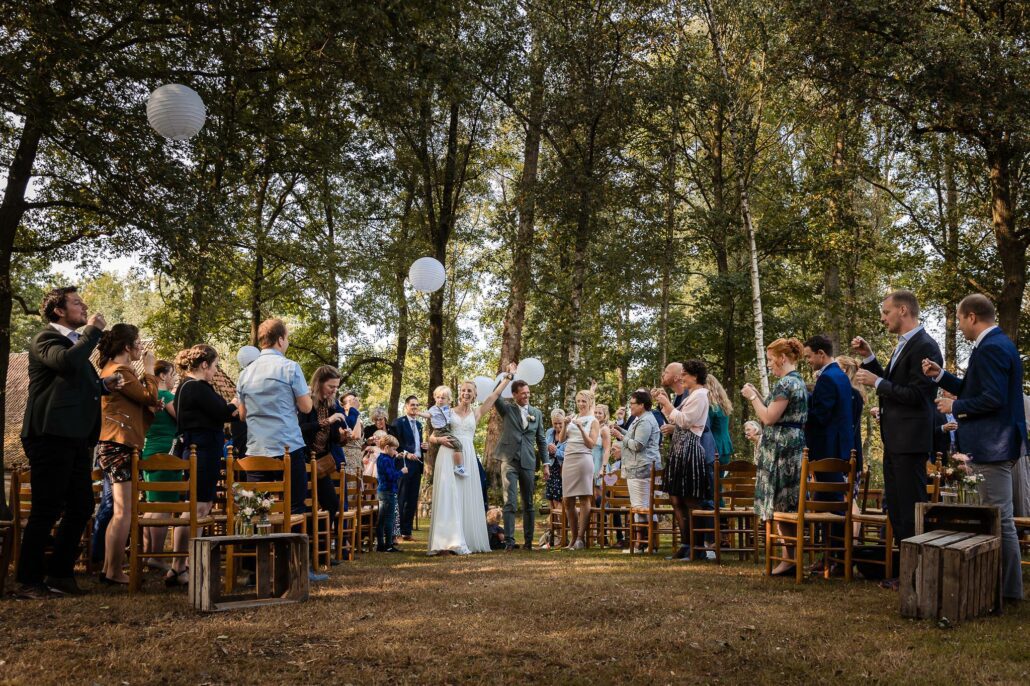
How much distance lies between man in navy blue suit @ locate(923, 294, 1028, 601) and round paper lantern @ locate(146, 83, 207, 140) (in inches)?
286

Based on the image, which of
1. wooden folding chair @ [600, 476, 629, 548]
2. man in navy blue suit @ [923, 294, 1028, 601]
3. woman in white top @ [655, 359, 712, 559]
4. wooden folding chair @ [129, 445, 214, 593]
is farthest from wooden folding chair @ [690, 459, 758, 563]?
wooden folding chair @ [129, 445, 214, 593]

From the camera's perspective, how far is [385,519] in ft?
34.0

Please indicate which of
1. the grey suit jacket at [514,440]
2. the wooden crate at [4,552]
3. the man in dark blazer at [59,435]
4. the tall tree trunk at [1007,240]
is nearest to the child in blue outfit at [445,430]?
the grey suit jacket at [514,440]

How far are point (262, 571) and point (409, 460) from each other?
→ 19.2 feet

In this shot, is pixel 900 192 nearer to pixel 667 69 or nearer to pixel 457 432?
pixel 667 69

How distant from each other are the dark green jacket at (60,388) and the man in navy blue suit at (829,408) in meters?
5.56

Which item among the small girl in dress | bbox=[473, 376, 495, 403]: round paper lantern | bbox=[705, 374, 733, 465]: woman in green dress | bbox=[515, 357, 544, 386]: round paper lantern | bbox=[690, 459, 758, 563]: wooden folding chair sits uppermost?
bbox=[515, 357, 544, 386]: round paper lantern

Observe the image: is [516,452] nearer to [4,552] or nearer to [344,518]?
[344,518]

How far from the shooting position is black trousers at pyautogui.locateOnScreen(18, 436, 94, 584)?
5.60 metres

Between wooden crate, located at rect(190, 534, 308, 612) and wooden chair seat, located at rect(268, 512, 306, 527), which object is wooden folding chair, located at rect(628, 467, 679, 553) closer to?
wooden chair seat, located at rect(268, 512, 306, 527)

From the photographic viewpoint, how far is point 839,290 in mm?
21000

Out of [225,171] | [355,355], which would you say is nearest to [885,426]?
[225,171]

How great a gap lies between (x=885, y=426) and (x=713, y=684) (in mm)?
3012

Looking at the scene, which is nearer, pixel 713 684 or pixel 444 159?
pixel 713 684
